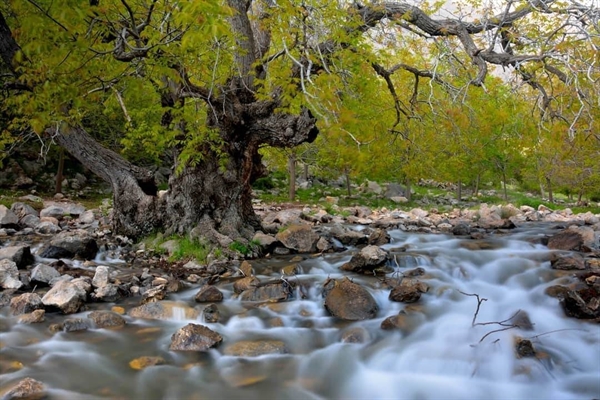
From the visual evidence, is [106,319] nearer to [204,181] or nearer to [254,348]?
[254,348]

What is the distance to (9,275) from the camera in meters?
7.03

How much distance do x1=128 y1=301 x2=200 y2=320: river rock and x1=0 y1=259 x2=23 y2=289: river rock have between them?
204 cm

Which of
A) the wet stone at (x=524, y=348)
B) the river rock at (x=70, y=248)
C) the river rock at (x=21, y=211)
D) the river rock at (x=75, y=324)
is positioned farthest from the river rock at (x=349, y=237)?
→ the river rock at (x=21, y=211)

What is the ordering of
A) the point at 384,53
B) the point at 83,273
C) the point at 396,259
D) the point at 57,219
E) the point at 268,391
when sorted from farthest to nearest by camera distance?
the point at 57,219 < the point at 384,53 < the point at 396,259 < the point at 83,273 < the point at 268,391

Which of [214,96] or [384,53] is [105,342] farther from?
[384,53]

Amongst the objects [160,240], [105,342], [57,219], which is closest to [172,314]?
[105,342]

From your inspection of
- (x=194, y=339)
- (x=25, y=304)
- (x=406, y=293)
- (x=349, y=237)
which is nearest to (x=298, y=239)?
(x=349, y=237)

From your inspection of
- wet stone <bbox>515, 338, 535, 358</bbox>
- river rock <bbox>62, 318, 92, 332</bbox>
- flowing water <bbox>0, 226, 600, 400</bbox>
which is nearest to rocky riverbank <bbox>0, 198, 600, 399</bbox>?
river rock <bbox>62, 318, 92, 332</bbox>

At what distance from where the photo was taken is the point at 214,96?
8.98m

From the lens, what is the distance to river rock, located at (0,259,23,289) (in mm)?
6812

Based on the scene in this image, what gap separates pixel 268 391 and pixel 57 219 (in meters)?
10.5

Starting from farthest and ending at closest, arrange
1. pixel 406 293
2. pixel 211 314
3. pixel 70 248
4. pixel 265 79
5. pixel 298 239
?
pixel 298 239 < pixel 265 79 < pixel 70 248 < pixel 406 293 < pixel 211 314

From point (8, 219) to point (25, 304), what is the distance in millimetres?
6584

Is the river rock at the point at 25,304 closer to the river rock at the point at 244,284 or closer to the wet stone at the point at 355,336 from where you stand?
the river rock at the point at 244,284
